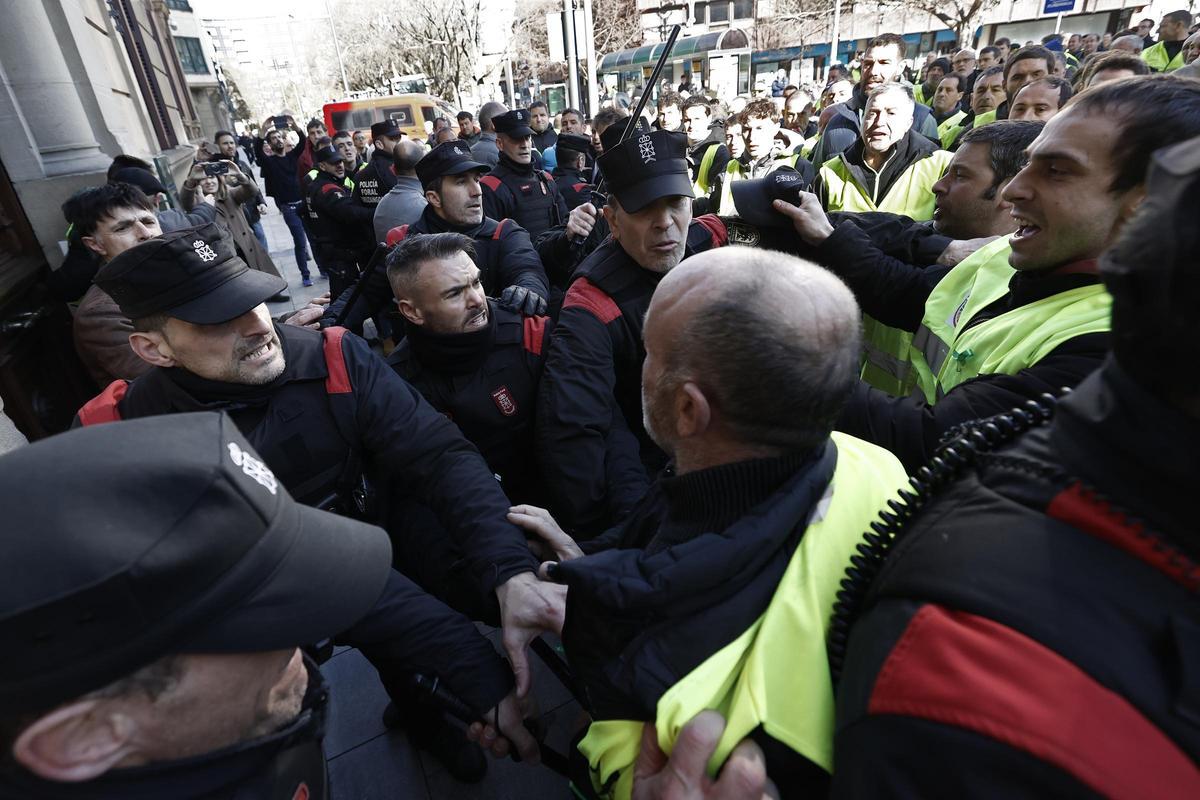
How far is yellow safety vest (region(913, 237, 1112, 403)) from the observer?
1542mm

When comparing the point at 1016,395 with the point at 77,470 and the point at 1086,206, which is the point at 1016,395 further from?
the point at 77,470

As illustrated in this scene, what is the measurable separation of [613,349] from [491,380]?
0.54m

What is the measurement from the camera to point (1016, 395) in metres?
1.46

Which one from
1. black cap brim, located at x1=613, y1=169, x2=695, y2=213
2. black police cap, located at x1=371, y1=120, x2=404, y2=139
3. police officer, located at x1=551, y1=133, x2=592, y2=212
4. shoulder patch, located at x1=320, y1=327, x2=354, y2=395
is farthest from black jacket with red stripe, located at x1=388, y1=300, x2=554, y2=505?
black police cap, located at x1=371, y1=120, x2=404, y2=139

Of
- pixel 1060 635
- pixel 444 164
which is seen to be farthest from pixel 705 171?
pixel 1060 635

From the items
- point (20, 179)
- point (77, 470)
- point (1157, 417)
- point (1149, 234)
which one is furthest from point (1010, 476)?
point (20, 179)

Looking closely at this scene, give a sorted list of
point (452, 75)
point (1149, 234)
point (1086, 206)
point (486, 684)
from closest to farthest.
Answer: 1. point (1149, 234)
2. point (1086, 206)
3. point (486, 684)
4. point (452, 75)

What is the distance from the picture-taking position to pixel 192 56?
26016 millimetres

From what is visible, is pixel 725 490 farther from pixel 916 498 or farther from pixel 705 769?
pixel 705 769

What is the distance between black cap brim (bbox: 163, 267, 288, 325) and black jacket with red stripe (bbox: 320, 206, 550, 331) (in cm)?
166

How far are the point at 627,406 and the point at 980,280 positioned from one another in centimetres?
136

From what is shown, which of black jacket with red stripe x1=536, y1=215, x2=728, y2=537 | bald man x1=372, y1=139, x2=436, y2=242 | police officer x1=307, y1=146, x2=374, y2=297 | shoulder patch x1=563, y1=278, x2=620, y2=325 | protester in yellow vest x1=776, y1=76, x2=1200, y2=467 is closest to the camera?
protester in yellow vest x1=776, y1=76, x2=1200, y2=467

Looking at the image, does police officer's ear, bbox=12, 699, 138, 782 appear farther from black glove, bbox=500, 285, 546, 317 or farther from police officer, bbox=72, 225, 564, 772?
black glove, bbox=500, 285, 546, 317

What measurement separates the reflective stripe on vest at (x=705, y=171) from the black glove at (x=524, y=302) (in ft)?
8.68
